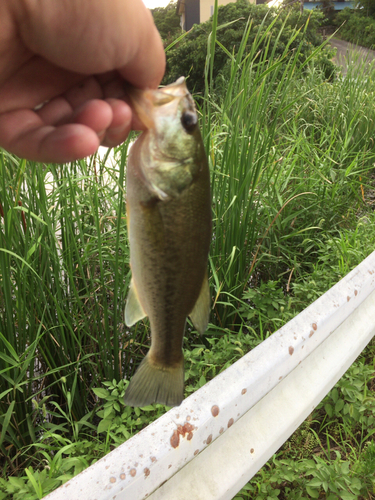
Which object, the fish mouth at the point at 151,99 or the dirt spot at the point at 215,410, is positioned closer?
the fish mouth at the point at 151,99

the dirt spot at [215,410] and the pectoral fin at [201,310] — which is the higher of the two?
the pectoral fin at [201,310]

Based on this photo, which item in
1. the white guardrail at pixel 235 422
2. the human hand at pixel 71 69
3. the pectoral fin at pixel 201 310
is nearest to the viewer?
the human hand at pixel 71 69

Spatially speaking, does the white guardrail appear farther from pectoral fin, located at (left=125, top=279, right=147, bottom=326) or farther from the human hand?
the human hand

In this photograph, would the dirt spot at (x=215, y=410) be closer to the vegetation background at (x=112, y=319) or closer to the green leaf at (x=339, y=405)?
the vegetation background at (x=112, y=319)

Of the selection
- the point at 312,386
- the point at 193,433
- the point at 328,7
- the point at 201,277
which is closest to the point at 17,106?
the point at 201,277

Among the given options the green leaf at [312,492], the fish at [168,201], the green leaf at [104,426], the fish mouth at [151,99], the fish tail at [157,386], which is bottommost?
the green leaf at [312,492]

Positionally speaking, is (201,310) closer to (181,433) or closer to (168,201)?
(168,201)

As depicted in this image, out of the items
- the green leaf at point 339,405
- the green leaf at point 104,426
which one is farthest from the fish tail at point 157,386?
the green leaf at point 339,405

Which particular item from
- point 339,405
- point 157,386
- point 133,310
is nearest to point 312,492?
point 339,405
